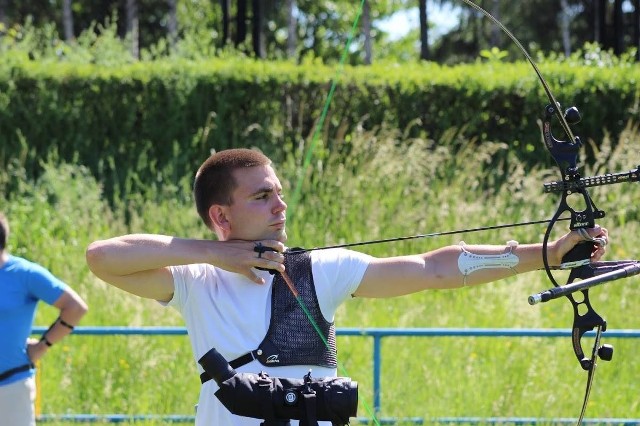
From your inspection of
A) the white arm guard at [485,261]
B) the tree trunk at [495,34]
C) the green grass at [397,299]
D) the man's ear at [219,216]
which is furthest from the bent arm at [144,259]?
the tree trunk at [495,34]

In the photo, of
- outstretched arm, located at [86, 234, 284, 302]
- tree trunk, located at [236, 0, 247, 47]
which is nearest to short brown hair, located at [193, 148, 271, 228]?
outstretched arm, located at [86, 234, 284, 302]

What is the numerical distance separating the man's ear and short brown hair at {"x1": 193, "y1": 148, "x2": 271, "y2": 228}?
13 millimetres

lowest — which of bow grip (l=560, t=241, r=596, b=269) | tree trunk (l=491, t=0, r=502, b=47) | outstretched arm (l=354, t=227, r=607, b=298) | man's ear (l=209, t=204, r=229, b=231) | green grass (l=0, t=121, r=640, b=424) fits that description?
green grass (l=0, t=121, r=640, b=424)

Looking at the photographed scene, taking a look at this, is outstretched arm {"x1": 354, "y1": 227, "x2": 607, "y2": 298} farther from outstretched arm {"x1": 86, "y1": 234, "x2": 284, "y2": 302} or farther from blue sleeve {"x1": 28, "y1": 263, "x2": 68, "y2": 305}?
blue sleeve {"x1": 28, "y1": 263, "x2": 68, "y2": 305}

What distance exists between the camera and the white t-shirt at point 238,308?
2.82m

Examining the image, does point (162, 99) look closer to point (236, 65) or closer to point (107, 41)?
point (236, 65)

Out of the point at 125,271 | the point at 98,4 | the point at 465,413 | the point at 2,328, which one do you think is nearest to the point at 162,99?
the point at 465,413

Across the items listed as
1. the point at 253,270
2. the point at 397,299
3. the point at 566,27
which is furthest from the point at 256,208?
the point at 566,27

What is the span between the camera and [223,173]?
298 cm

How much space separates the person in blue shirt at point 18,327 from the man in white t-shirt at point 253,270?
1.76 m

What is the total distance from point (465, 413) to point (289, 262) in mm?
3513

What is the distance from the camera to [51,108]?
10.9 meters

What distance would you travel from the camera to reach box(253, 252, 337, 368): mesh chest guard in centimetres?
279

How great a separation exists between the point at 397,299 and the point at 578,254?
4.74m
